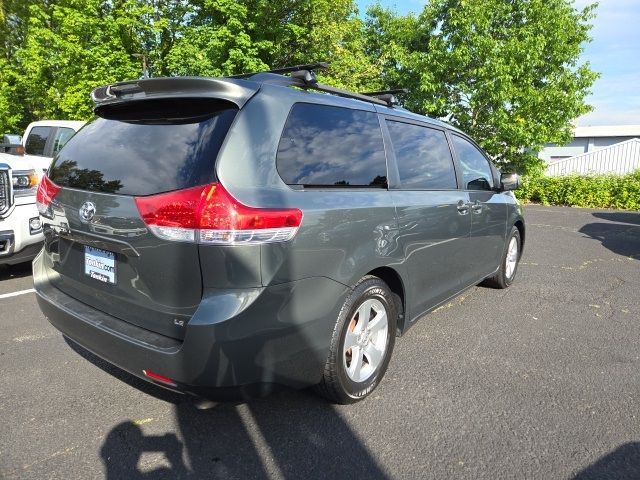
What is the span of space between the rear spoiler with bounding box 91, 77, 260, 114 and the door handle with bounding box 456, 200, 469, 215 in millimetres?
2094

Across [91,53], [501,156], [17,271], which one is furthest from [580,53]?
[17,271]

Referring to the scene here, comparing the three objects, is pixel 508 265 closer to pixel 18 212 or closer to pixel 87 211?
pixel 87 211

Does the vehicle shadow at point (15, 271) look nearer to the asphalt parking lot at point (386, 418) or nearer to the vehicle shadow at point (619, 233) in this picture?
the asphalt parking lot at point (386, 418)

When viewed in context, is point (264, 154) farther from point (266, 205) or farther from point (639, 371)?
point (639, 371)

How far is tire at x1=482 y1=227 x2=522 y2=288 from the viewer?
198 inches

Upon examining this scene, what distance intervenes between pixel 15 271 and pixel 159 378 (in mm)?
4774

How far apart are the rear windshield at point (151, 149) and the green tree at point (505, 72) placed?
615 inches

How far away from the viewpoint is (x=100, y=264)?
238 centimetres

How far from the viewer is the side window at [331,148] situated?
7.52 feet

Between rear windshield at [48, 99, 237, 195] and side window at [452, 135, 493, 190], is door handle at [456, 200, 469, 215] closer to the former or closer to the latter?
side window at [452, 135, 493, 190]

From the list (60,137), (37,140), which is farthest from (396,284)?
(37,140)

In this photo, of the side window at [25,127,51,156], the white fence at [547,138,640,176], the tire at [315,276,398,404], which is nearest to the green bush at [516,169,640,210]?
the white fence at [547,138,640,176]

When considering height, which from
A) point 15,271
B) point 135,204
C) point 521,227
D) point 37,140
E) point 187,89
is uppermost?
point 37,140

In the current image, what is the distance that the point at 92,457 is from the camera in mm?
2256
